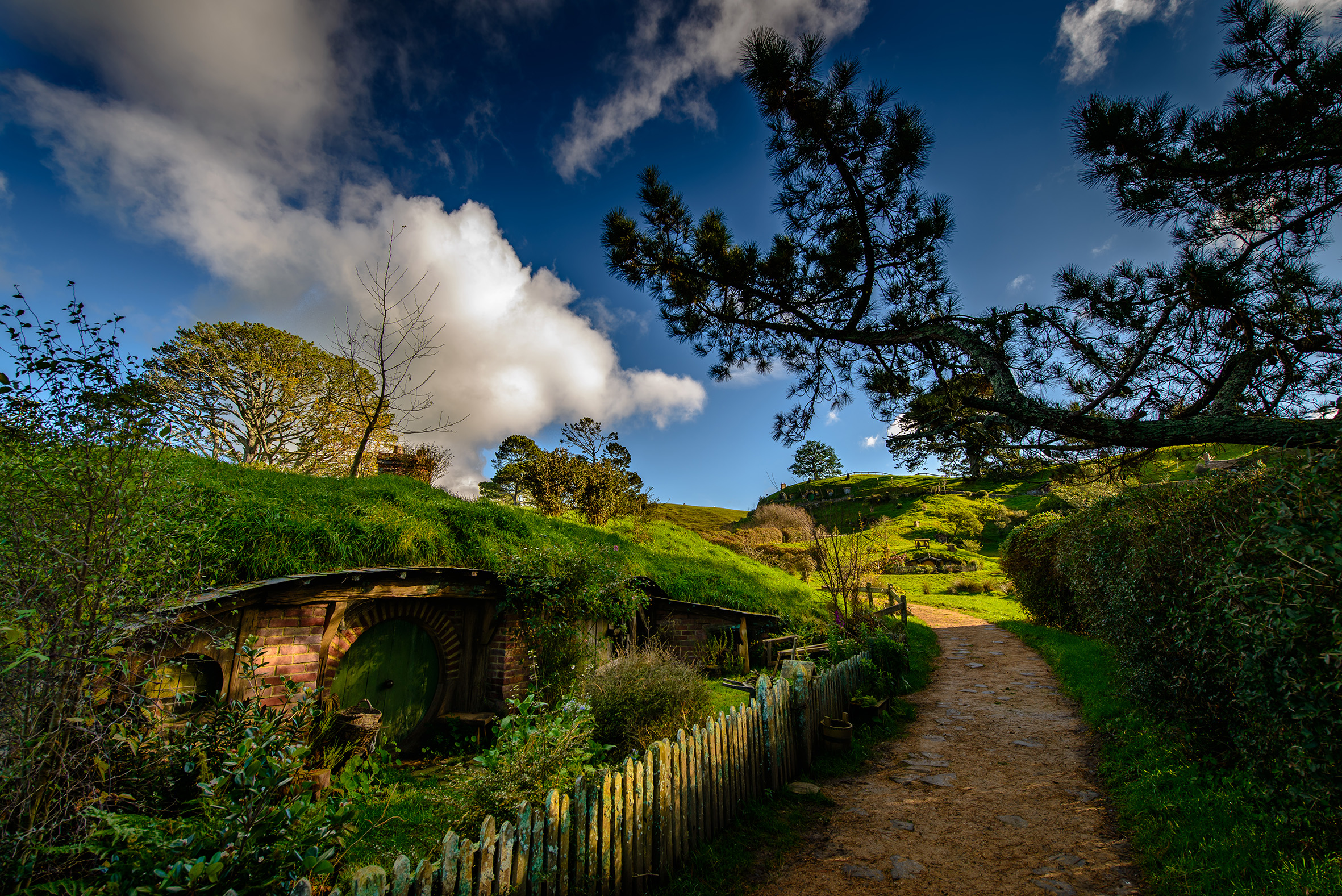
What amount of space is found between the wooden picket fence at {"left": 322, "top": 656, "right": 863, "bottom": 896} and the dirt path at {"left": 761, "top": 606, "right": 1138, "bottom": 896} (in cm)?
81

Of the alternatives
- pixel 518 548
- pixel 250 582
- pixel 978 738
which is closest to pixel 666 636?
pixel 518 548

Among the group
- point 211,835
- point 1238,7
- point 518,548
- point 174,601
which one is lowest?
point 211,835

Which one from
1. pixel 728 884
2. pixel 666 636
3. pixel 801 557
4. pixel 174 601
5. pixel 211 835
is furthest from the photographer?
pixel 801 557

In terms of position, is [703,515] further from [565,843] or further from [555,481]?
[565,843]

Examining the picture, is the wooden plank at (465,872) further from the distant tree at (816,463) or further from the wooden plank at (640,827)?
the distant tree at (816,463)

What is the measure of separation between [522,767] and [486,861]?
0.92m

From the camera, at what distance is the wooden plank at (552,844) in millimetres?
3480

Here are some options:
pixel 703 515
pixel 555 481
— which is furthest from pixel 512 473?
pixel 703 515

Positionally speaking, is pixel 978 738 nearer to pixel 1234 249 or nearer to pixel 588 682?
pixel 588 682

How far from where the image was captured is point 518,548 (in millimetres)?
9094

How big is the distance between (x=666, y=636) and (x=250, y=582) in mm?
8186

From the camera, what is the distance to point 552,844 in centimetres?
350

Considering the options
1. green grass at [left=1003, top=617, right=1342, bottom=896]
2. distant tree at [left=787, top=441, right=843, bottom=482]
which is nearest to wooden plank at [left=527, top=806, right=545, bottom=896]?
green grass at [left=1003, top=617, right=1342, bottom=896]

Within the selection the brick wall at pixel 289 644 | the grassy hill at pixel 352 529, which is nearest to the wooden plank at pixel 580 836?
the grassy hill at pixel 352 529
